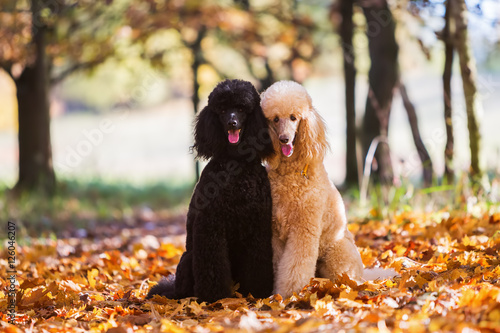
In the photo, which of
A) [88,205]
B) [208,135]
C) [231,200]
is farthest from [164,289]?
[88,205]

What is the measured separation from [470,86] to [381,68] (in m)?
2.82

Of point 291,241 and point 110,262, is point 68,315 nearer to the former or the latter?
point 291,241

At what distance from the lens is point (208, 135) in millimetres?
3273

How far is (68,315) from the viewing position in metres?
3.08

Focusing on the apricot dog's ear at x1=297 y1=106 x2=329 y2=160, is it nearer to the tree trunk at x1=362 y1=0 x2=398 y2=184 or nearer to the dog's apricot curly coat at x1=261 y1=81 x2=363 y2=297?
the dog's apricot curly coat at x1=261 y1=81 x2=363 y2=297

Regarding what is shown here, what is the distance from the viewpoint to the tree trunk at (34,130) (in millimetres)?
10086

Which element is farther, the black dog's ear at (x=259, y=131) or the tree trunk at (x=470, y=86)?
the tree trunk at (x=470, y=86)

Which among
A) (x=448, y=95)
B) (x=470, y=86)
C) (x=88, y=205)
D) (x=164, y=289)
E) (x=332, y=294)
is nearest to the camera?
(x=332, y=294)

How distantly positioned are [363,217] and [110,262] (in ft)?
9.02

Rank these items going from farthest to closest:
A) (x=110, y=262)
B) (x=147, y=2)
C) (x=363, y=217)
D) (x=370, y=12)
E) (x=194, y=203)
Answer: (x=147, y=2) < (x=370, y=12) < (x=363, y=217) < (x=110, y=262) < (x=194, y=203)

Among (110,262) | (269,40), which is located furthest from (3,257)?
(269,40)

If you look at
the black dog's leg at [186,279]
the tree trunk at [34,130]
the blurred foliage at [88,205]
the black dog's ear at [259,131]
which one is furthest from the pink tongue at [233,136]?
the tree trunk at [34,130]

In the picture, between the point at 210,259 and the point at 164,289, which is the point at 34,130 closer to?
the point at 164,289

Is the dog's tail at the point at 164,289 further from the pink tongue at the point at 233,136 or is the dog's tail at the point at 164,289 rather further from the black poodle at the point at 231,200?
the pink tongue at the point at 233,136
